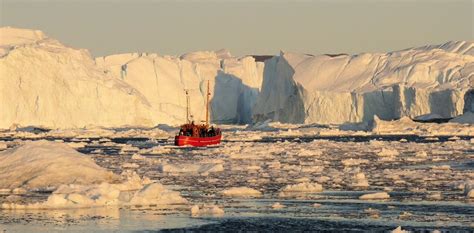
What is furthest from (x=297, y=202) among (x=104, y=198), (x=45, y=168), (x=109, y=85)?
(x=109, y=85)

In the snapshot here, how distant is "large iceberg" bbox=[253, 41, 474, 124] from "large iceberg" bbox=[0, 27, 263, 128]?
24.2 ft

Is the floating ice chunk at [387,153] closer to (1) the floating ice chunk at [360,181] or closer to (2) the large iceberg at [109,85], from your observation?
(1) the floating ice chunk at [360,181]

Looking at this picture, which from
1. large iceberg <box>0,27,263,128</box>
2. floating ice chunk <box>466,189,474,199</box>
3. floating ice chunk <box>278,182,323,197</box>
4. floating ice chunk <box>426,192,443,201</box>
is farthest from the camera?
large iceberg <box>0,27,263,128</box>

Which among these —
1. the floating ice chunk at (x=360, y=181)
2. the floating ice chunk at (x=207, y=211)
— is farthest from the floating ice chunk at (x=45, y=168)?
the floating ice chunk at (x=360, y=181)

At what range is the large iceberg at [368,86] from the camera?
206 feet

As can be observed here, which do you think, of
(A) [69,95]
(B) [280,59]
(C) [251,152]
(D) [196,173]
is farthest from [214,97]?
(D) [196,173]

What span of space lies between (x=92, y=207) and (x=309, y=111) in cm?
5228

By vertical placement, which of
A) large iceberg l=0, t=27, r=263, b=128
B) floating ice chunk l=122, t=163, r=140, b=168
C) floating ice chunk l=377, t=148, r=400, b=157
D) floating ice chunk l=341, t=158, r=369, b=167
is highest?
floating ice chunk l=341, t=158, r=369, b=167

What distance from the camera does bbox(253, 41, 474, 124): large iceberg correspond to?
206 ft

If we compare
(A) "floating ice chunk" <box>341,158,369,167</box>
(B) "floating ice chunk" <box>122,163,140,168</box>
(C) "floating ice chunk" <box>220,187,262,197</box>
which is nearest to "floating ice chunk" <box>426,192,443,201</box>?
(C) "floating ice chunk" <box>220,187,262,197</box>

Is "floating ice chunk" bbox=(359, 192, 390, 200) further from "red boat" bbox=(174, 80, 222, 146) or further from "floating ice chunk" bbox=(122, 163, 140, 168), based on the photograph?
"red boat" bbox=(174, 80, 222, 146)

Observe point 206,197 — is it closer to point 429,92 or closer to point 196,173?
point 196,173

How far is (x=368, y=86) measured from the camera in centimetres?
6962

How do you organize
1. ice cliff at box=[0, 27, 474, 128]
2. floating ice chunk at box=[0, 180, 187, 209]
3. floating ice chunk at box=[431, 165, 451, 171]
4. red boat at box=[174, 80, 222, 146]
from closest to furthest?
floating ice chunk at box=[0, 180, 187, 209] → floating ice chunk at box=[431, 165, 451, 171] → red boat at box=[174, 80, 222, 146] → ice cliff at box=[0, 27, 474, 128]
